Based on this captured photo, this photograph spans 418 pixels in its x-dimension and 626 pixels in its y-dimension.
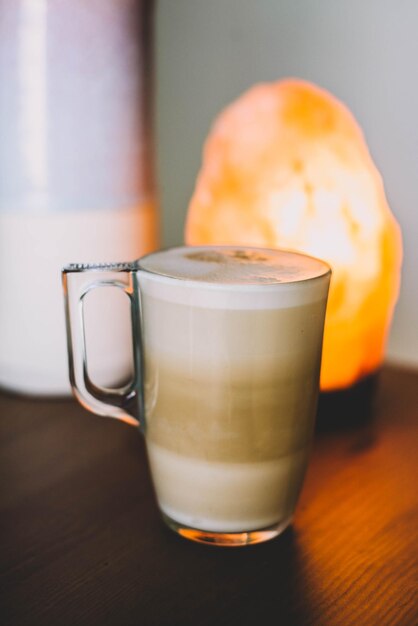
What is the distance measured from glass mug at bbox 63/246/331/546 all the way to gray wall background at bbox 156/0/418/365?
0.31 m

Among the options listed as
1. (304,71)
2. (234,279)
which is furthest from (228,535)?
(304,71)

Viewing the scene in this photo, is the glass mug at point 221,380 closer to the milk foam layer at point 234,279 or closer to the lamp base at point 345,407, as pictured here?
the milk foam layer at point 234,279

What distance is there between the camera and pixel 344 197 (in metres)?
0.48

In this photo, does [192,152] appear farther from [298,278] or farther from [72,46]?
[298,278]

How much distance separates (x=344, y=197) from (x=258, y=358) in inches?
7.1

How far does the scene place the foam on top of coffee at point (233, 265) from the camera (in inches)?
13.6

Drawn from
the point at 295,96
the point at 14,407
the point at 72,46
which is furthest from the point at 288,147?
the point at 14,407

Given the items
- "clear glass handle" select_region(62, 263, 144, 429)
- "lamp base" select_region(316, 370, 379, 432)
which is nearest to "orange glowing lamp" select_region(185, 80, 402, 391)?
"lamp base" select_region(316, 370, 379, 432)

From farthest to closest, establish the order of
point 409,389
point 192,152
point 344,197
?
point 192,152
point 409,389
point 344,197

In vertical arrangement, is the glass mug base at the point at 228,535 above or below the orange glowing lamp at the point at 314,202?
below

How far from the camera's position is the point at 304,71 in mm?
690

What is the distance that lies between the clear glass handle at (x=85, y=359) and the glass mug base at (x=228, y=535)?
0.06 metres

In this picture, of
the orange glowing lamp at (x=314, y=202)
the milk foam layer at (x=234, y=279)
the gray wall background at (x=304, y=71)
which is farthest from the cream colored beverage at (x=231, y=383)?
the gray wall background at (x=304, y=71)

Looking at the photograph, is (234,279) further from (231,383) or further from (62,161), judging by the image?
(62,161)
